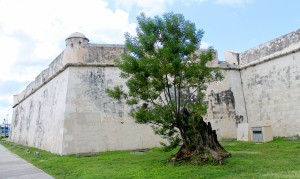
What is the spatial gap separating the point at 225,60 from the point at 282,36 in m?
3.21

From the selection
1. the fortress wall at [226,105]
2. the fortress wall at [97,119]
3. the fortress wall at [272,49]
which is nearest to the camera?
the fortress wall at [97,119]

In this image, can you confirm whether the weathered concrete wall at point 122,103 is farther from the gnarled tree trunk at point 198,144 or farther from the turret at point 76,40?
the gnarled tree trunk at point 198,144

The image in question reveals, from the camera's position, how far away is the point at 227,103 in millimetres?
12797

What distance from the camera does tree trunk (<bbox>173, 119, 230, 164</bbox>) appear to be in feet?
22.0

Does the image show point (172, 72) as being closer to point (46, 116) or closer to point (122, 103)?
point (122, 103)

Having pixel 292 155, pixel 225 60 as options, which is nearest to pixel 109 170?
pixel 292 155

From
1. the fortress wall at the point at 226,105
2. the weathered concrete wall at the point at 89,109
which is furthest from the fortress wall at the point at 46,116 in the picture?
the fortress wall at the point at 226,105

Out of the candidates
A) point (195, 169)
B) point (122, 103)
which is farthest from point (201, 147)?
point (122, 103)

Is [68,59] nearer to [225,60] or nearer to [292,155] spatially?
[225,60]

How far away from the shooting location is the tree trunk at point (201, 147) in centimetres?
670

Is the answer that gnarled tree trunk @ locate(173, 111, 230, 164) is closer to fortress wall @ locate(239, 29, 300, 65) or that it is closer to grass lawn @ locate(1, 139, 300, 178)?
grass lawn @ locate(1, 139, 300, 178)

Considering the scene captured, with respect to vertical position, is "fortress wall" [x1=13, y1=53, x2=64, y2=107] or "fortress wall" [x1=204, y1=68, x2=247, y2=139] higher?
"fortress wall" [x1=13, y1=53, x2=64, y2=107]

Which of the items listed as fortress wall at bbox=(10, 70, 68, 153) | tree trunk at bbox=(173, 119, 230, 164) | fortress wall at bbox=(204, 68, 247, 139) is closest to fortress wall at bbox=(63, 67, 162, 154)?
fortress wall at bbox=(10, 70, 68, 153)

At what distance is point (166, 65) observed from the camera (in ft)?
22.6
